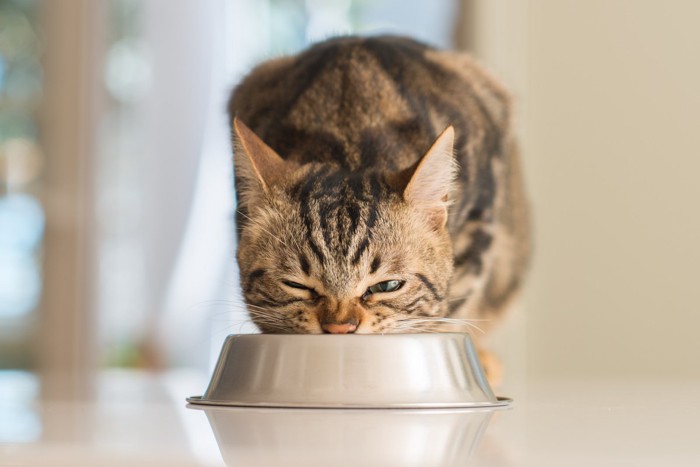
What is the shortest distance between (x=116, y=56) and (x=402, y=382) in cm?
318

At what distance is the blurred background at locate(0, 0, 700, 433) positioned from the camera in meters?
2.82

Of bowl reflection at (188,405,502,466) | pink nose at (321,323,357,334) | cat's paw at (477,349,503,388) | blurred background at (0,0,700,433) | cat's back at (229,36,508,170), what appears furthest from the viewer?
blurred background at (0,0,700,433)

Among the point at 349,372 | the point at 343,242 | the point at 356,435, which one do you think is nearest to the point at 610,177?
the point at 343,242

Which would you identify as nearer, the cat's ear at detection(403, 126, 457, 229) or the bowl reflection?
the bowl reflection

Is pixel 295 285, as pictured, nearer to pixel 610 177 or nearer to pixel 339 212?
pixel 339 212

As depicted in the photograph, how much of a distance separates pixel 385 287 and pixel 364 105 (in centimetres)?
34

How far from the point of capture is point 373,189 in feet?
4.21

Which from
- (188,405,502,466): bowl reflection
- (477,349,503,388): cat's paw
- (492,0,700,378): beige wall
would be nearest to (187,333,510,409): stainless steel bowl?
(188,405,502,466): bowl reflection

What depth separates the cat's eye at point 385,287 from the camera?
1.26 metres

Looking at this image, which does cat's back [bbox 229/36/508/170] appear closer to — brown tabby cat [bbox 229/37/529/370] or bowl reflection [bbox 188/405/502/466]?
brown tabby cat [bbox 229/37/529/370]

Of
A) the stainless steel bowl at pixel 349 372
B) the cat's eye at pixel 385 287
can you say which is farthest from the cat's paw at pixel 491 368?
the stainless steel bowl at pixel 349 372

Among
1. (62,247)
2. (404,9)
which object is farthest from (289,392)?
(62,247)

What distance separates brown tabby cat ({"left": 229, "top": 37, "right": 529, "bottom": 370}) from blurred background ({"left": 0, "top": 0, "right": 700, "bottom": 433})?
104 cm

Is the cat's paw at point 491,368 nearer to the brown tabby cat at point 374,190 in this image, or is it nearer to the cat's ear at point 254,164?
the brown tabby cat at point 374,190
